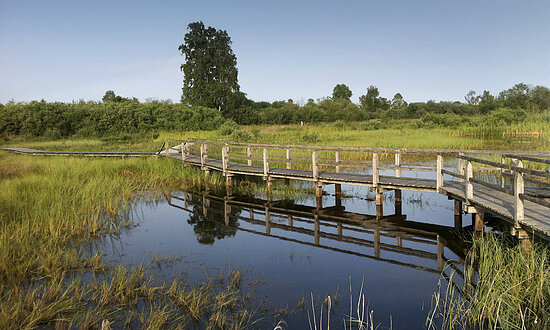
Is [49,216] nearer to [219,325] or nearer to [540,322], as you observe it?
[219,325]

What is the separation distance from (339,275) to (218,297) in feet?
7.96

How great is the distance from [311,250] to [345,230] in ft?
5.73

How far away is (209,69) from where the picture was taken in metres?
48.7

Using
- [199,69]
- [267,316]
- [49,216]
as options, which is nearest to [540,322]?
[267,316]

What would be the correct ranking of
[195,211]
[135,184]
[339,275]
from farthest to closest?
[135,184]
[195,211]
[339,275]

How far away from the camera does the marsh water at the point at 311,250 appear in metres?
6.49

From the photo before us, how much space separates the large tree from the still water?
34.9m

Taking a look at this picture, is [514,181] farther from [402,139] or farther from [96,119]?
[96,119]

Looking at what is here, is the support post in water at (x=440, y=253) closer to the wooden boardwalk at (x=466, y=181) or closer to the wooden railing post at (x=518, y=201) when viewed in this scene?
the wooden boardwalk at (x=466, y=181)

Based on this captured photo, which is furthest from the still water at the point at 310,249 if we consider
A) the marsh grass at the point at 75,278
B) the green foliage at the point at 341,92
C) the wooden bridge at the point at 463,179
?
the green foliage at the point at 341,92

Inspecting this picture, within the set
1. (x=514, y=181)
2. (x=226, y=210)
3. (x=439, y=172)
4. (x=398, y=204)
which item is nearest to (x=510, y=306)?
(x=514, y=181)

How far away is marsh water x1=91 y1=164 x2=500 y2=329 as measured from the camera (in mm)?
6488

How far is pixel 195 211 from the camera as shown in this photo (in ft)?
43.1

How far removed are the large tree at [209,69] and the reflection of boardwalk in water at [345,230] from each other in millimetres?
34836
